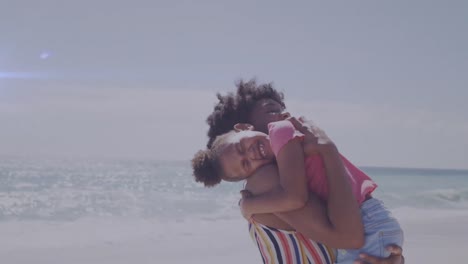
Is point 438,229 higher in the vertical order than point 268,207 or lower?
lower

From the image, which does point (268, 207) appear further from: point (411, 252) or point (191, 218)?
point (191, 218)

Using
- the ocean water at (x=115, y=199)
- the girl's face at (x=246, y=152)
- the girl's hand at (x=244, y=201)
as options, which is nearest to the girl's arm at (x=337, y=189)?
the girl's face at (x=246, y=152)

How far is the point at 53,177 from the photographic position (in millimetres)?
19031

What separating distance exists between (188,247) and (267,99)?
21.6 ft

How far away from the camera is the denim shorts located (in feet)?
6.04

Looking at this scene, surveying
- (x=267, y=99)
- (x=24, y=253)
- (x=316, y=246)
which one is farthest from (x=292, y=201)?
(x=24, y=253)

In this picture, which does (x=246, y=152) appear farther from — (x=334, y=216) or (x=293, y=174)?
(x=334, y=216)

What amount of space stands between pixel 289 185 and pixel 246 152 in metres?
0.23

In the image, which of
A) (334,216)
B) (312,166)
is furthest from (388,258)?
(312,166)

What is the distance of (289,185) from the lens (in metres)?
1.77

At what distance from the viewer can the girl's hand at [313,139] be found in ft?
6.05

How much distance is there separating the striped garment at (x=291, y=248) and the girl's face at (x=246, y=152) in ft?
0.66

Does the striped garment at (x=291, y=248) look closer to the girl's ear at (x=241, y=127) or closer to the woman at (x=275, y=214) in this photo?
the woman at (x=275, y=214)

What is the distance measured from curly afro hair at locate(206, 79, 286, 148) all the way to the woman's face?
2 centimetres
